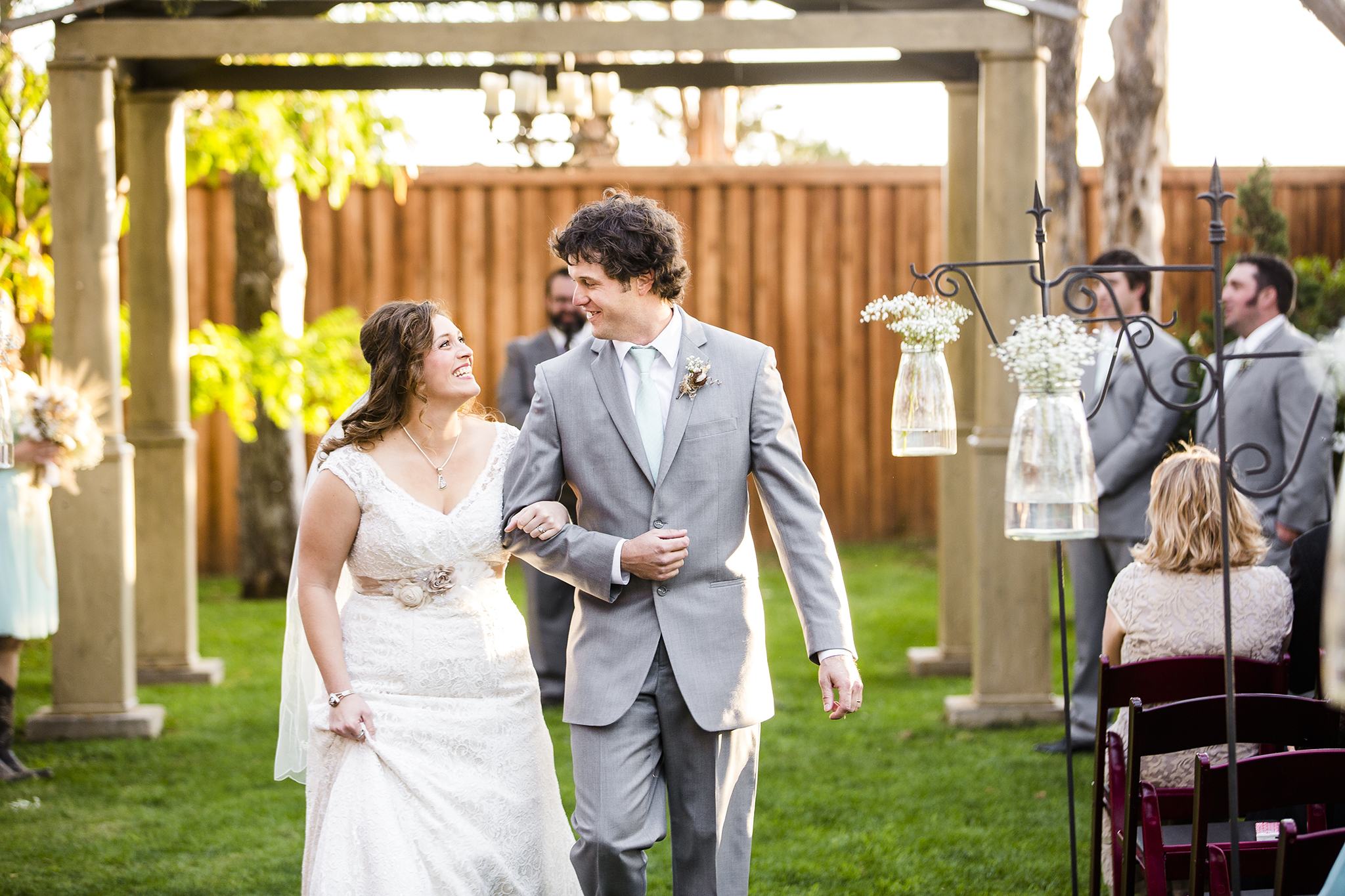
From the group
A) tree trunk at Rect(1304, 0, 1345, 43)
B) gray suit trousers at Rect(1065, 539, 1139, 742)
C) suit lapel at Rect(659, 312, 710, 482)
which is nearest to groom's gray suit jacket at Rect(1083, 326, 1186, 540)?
gray suit trousers at Rect(1065, 539, 1139, 742)

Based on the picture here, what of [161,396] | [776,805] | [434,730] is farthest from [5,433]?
[161,396]

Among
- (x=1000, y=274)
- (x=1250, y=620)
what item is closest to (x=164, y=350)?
(x=1000, y=274)

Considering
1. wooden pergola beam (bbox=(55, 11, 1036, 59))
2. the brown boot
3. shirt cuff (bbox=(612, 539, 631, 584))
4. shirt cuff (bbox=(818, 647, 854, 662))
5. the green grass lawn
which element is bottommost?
the green grass lawn

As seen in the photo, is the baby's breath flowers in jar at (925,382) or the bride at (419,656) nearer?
the bride at (419,656)

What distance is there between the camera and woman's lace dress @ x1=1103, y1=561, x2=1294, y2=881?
133 inches

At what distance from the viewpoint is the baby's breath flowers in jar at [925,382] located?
3.10 metres

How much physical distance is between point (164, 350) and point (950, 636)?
4428 mm

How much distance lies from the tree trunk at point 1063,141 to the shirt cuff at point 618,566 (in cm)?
650

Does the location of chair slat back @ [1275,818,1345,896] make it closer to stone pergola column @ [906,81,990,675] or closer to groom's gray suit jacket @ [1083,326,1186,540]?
groom's gray suit jacket @ [1083,326,1186,540]

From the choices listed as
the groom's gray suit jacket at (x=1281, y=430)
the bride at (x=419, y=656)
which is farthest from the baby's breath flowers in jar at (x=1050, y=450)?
the groom's gray suit jacket at (x=1281, y=430)

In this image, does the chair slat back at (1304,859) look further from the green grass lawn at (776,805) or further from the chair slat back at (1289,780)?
the green grass lawn at (776,805)

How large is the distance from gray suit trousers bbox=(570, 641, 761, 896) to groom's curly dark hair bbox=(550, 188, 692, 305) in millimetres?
850

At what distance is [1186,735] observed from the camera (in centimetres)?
273

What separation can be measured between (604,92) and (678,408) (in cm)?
512
